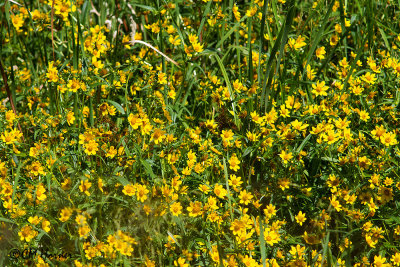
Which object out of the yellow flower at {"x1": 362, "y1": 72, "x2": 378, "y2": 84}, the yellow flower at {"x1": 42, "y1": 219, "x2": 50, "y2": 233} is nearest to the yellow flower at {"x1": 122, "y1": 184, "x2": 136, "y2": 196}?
the yellow flower at {"x1": 42, "y1": 219, "x2": 50, "y2": 233}

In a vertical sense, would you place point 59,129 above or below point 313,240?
above

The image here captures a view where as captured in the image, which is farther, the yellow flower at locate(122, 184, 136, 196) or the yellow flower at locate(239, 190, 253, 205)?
the yellow flower at locate(239, 190, 253, 205)

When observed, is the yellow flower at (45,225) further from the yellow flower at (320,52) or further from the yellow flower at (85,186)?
the yellow flower at (320,52)

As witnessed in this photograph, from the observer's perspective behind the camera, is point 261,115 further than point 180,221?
Yes

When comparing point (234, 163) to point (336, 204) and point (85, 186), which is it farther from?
point (85, 186)

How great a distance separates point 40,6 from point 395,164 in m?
2.95

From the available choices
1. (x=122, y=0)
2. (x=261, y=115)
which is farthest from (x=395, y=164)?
(x=122, y=0)

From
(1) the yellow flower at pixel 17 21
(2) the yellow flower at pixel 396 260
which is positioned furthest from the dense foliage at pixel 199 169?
(1) the yellow flower at pixel 17 21

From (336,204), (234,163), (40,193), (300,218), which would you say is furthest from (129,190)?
(336,204)

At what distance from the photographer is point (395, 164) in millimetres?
2723

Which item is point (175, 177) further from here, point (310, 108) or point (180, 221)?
point (310, 108)

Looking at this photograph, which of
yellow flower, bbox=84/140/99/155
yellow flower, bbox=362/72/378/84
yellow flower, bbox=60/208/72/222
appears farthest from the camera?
yellow flower, bbox=362/72/378/84

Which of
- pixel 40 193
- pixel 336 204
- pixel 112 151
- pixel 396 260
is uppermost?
pixel 112 151

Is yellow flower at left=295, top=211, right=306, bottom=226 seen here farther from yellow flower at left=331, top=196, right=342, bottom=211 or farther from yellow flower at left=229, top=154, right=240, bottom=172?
yellow flower at left=229, top=154, right=240, bottom=172
